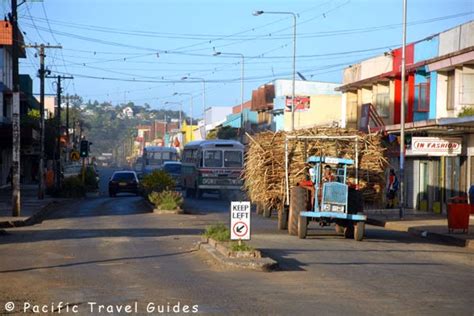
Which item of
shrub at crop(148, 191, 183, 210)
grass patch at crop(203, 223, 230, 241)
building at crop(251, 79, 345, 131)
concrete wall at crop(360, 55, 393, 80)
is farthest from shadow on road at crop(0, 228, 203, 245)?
building at crop(251, 79, 345, 131)

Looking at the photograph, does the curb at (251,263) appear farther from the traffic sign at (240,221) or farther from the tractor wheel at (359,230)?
the tractor wheel at (359,230)

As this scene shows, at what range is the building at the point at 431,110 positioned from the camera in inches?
1328

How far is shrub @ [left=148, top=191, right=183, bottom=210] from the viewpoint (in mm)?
34125

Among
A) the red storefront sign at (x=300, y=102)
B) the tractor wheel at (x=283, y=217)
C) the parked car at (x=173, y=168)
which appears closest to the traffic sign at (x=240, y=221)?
the tractor wheel at (x=283, y=217)

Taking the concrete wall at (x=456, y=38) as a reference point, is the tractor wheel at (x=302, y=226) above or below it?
below

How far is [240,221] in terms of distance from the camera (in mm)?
16250

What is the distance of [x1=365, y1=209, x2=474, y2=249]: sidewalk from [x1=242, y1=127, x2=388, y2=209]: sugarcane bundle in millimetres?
2592

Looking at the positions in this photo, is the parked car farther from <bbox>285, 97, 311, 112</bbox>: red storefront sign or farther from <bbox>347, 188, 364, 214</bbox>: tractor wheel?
<bbox>347, 188, 364, 214</bbox>: tractor wheel

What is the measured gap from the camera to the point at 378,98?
46531mm

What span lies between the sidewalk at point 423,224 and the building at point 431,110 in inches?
68.6

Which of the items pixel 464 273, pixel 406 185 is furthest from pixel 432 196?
pixel 464 273

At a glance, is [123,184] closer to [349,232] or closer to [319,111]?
[319,111]

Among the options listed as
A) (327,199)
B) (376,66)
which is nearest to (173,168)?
(376,66)

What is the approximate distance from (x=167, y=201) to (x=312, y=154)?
40.0ft
